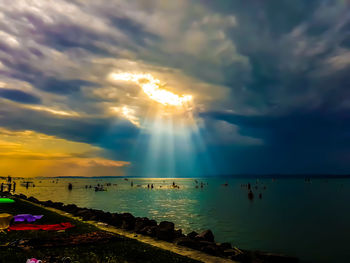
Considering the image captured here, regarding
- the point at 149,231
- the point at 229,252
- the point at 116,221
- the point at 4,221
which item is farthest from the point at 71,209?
the point at 229,252

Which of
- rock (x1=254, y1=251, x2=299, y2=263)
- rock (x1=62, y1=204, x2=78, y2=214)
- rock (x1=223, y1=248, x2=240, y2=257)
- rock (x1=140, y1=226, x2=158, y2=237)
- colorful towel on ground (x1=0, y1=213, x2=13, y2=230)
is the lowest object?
rock (x1=254, y1=251, x2=299, y2=263)

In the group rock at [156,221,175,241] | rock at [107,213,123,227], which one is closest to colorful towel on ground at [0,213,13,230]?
rock at [156,221,175,241]

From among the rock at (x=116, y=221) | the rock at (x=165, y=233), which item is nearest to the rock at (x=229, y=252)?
the rock at (x=165, y=233)

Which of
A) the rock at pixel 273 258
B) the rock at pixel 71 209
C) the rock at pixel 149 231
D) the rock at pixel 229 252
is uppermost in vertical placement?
the rock at pixel 149 231

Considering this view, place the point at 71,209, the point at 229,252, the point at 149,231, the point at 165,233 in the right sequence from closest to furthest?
the point at 229,252, the point at 165,233, the point at 149,231, the point at 71,209

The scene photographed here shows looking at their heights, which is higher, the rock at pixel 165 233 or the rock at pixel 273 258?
the rock at pixel 165 233

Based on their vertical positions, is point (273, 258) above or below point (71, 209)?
below

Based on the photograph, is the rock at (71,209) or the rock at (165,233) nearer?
the rock at (165,233)

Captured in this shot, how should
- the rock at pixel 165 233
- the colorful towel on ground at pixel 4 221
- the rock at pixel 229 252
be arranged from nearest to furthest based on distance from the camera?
the colorful towel on ground at pixel 4 221, the rock at pixel 229 252, the rock at pixel 165 233

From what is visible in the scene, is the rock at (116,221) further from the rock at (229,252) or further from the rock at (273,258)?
the rock at (273,258)

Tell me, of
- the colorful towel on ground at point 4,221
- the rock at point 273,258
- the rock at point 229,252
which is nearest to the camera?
the colorful towel on ground at point 4,221

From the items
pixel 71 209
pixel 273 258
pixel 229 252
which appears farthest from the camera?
pixel 71 209

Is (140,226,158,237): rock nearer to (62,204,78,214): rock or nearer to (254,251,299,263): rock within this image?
(254,251,299,263): rock

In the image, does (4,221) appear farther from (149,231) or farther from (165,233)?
(165,233)
